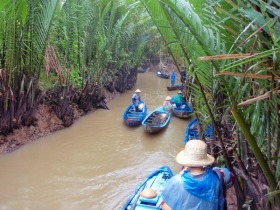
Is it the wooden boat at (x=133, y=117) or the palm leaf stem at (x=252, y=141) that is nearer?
the palm leaf stem at (x=252, y=141)

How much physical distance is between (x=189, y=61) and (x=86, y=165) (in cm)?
475

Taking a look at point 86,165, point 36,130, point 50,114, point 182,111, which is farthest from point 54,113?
point 182,111

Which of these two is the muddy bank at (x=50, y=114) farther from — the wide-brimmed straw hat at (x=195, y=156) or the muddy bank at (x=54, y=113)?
the wide-brimmed straw hat at (x=195, y=156)

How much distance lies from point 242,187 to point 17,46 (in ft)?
19.7

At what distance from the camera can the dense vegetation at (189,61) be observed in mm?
1476

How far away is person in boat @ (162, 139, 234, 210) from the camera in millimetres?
2223

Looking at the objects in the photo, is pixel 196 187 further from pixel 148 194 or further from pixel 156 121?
pixel 156 121

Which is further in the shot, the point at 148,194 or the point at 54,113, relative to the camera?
the point at 54,113

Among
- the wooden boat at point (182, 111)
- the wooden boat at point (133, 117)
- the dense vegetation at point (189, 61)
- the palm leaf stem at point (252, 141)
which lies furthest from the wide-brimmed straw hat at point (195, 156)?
the wooden boat at point (182, 111)

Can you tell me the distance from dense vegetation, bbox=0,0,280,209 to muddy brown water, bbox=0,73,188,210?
1049 mm

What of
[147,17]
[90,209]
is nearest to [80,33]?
[90,209]

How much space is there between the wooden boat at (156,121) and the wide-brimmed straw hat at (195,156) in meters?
6.51

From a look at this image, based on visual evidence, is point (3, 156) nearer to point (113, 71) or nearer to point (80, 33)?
point (80, 33)

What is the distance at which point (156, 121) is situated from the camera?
1009 cm
